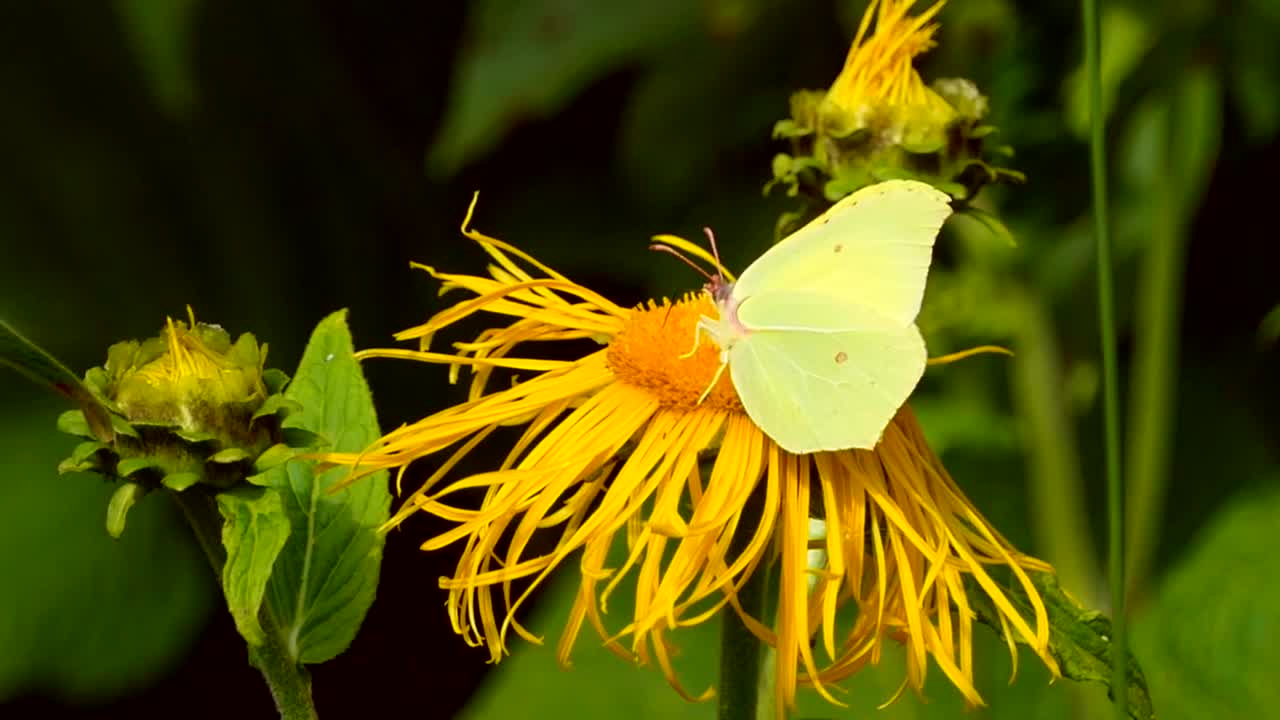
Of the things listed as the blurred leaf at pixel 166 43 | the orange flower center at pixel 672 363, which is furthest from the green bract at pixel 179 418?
the blurred leaf at pixel 166 43

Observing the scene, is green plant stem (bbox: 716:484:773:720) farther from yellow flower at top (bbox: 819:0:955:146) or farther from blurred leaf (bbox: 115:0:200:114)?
blurred leaf (bbox: 115:0:200:114)

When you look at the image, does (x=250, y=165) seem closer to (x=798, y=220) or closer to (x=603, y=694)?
(x=603, y=694)

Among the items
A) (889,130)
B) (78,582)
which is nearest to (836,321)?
(889,130)

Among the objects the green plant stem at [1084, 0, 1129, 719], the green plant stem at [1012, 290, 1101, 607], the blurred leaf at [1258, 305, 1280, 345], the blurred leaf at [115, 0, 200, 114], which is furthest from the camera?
the blurred leaf at [115, 0, 200, 114]

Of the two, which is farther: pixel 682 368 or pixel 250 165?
pixel 250 165

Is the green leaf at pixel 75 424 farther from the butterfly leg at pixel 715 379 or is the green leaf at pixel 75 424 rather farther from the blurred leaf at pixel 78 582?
the blurred leaf at pixel 78 582

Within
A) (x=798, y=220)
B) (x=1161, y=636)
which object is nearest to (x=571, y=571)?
(x=1161, y=636)

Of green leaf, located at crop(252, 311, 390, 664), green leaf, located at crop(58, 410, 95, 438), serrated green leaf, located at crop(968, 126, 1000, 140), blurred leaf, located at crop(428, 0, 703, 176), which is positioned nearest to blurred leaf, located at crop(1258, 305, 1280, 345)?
serrated green leaf, located at crop(968, 126, 1000, 140)

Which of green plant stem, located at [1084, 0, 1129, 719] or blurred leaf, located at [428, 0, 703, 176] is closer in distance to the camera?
green plant stem, located at [1084, 0, 1129, 719]
